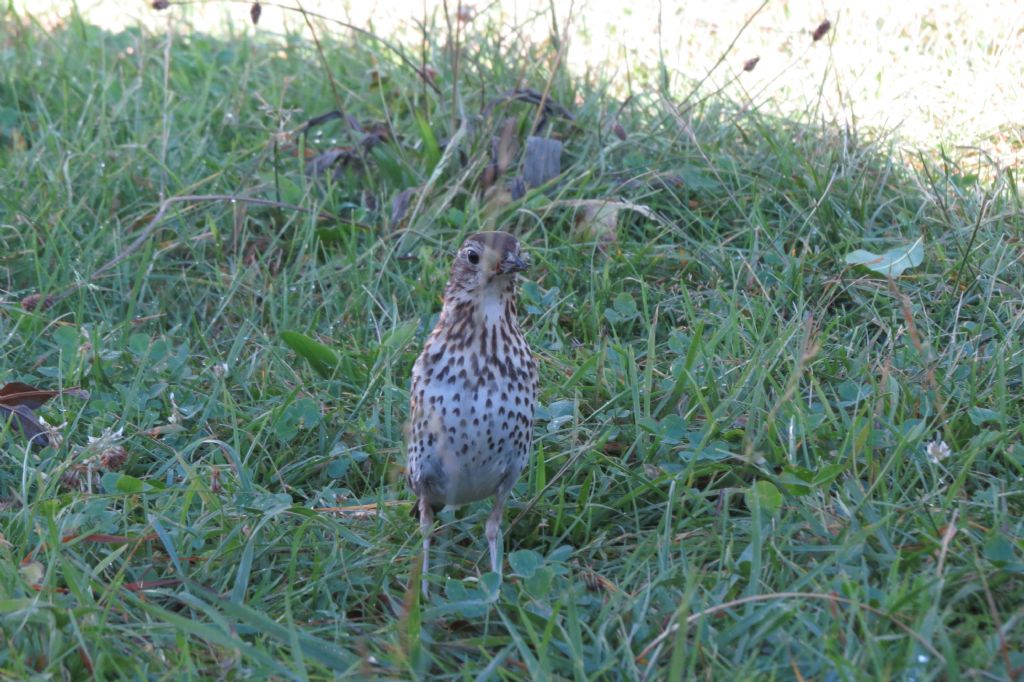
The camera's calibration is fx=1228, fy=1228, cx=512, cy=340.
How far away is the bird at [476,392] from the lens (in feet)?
11.3

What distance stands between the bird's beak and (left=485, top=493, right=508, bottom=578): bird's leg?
0.68 meters

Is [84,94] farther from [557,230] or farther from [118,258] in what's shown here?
[557,230]

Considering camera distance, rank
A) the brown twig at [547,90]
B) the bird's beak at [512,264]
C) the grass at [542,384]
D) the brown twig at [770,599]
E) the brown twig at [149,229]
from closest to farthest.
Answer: the brown twig at [770,599], the grass at [542,384], the bird's beak at [512,264], the brown twig at [149,229], the brown twig at [547,90]

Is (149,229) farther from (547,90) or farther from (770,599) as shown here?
(770,599)

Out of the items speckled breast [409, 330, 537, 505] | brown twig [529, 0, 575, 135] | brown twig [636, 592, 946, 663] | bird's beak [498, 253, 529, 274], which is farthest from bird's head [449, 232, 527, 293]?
brown twig [529, 0, 575, 135]

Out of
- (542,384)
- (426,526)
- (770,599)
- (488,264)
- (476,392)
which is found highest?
(488,264)

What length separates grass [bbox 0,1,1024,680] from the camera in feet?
9.86

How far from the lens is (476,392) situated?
135 inches

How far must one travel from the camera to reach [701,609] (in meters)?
3.01

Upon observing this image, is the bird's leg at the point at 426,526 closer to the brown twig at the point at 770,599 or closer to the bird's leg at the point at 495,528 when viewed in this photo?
the bird's leg at the point at 495,528

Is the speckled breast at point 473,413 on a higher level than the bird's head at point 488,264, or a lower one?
lower

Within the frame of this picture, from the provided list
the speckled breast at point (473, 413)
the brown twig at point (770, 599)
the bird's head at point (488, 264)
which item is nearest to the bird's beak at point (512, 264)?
the bird's head at point (488, 264)

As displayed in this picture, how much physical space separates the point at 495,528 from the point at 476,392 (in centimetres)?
45

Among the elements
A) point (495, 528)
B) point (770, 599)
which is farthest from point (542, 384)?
point (770, 599)
